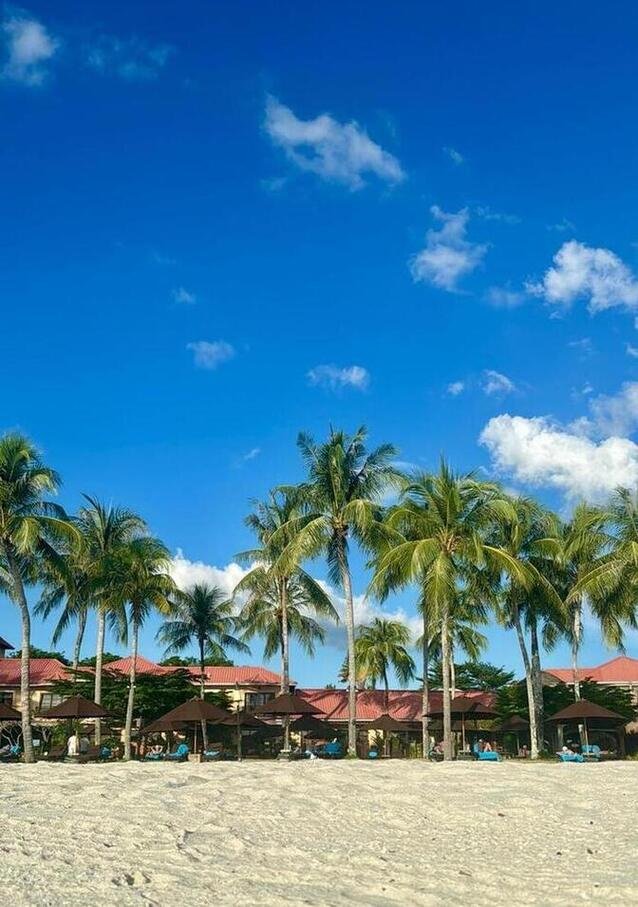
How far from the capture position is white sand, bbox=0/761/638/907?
259 inches

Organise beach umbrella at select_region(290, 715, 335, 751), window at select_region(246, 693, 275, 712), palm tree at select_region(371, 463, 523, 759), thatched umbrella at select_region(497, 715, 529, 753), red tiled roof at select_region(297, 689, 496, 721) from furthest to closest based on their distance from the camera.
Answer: window at select_region(246, 693, 275, 712)
red tiled roof at select_region(297, 689, 496, 721)
thatched umbrella at select_region(497, 715, 529, 753)
beach umbrella at select_region(290, 715, 335, 751)
palm tree at select_region(371, 463, 523, 759)

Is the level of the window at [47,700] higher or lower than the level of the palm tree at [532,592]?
lower

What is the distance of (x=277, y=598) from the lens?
36.8m

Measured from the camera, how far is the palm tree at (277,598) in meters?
34.4

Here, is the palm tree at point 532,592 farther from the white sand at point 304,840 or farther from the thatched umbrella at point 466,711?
the white sand at point 304,840

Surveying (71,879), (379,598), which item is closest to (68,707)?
(379,598)

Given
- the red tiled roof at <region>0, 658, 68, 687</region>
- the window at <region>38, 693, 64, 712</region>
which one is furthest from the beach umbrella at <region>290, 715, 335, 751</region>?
the window at <region>38, 693, 64, 712</region>

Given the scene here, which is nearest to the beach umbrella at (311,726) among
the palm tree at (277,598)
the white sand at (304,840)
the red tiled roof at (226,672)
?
the palm tree at (277,598)

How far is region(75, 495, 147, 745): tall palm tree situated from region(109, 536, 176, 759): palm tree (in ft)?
0.70

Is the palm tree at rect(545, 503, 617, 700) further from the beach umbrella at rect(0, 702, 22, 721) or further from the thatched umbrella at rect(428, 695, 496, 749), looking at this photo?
the beach umbrella at rect(0, 702, 22, 721)

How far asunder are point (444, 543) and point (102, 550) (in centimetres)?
1504

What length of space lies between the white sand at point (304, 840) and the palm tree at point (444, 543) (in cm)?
1009

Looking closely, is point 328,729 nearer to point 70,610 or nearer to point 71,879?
point 70,610

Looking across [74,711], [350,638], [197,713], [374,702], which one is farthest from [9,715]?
[374,702]
